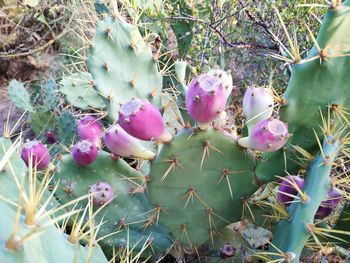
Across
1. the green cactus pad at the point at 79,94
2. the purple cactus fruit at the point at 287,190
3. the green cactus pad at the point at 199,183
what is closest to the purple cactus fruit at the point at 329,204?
the purple cactus fruit at the point at 287,190

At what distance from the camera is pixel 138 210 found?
64.2 inches

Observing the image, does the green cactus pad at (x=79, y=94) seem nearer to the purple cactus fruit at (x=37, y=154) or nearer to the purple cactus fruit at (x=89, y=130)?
the purple cactus fruit at (x=89, y=130)

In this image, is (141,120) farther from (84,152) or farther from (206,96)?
(84,152)

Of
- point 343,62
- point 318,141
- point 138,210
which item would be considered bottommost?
point 138,210

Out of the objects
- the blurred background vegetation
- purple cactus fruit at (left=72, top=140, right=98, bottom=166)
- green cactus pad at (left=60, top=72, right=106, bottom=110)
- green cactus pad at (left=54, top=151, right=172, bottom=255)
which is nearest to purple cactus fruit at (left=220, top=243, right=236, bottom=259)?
green cactus pad at (left=54, top=151, right=172, bottom=255)

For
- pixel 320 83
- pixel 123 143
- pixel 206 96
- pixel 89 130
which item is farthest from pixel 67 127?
pixel 320 83

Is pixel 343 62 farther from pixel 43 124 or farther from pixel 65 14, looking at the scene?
pixel 65 14

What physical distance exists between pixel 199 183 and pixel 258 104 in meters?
0.28

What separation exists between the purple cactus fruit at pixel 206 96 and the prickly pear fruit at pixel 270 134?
0.36 ft

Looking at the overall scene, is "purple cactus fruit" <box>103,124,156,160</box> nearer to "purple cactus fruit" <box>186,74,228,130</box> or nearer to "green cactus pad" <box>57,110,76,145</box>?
"purple cactus fruit" <box>186,74,228,130</box>

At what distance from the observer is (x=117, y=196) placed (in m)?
1.62

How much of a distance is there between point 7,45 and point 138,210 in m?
3.16

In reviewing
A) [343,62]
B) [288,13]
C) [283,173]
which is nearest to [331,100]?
[343,62]

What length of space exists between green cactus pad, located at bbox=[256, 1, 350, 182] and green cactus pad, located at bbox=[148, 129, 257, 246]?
163mm
